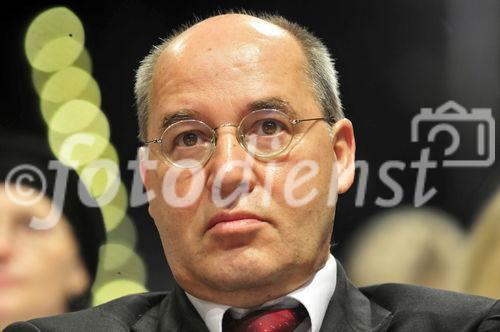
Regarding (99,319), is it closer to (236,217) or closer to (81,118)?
(236,217)

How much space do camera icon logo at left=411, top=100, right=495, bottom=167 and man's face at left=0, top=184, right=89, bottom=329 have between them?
90 centimetres

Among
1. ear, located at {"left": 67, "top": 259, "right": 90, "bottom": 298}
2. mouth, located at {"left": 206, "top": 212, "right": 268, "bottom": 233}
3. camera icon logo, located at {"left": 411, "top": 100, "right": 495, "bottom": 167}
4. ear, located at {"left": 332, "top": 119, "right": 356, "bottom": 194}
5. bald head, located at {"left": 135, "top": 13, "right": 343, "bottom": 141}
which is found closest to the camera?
mouth, located at {"left": 206, "top": 212, "right": 268, "bottom": 233}

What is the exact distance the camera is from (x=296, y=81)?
Answer: 157cm

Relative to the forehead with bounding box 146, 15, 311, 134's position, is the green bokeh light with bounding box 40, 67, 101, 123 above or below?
below

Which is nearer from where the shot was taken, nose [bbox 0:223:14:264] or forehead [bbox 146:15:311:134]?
forehead [bbox 146:15:311:134]

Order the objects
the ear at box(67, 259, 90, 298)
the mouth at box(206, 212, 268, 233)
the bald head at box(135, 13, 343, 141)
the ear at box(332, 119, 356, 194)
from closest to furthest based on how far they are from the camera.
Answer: the mouth at box(206, 212, 268, 233) → the bald head at box(135, 13, 343, 141) → the ear at box(332, 119, 356, 194) → the ear at box(67, 259, 90, 298)

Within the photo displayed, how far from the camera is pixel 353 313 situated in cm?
156

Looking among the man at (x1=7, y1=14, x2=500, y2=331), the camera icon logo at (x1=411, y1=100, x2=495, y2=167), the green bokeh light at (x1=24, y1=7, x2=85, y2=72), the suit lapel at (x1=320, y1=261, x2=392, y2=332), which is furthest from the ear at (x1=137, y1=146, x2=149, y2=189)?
the camera icon logo at (x1=411, y1=100, x2=495, y2=167)

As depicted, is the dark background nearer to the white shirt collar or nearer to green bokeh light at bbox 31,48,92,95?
green bokeh light at bbox 31,48,92,95

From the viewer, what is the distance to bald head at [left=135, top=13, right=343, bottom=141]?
5.06 ft

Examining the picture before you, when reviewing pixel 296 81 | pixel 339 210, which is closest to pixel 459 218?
pixel 339 210

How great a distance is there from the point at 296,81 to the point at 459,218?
54 centimetres

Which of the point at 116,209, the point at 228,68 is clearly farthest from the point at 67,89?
the point at 228,68

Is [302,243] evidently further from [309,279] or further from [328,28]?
[328,28]
